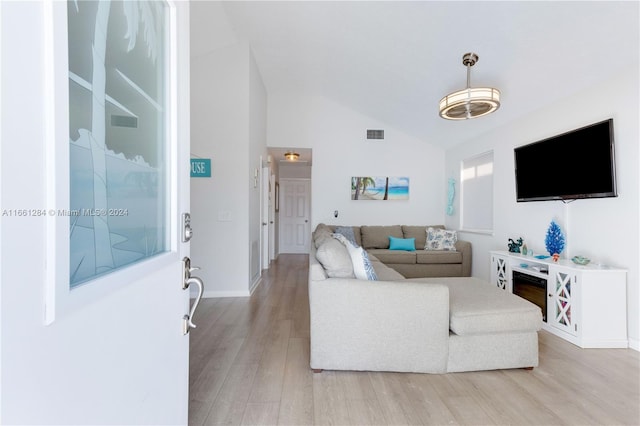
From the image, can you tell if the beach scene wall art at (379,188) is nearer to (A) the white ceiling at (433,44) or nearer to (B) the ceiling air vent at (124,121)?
(A) the white ceiling at (433,44)

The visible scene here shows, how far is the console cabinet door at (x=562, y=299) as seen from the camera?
2.45 meters

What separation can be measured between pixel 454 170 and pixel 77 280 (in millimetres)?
5662

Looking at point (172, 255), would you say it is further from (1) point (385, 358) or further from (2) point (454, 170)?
(2) point (454, 170)

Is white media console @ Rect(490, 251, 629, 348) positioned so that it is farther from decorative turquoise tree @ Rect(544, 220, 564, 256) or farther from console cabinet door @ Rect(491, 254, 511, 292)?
console cabinet door @ Rect(491, 254, 511, 292)

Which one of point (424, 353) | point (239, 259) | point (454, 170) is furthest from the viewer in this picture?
point (454, 170)

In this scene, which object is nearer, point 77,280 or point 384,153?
point 77,280

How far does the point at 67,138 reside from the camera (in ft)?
1.57

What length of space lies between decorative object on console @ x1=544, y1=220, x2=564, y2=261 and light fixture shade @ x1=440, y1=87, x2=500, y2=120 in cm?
146

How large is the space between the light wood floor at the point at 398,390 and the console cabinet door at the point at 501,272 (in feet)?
2.77

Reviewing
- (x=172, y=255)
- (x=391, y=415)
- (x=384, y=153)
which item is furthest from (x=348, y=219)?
(x=172, y=255)

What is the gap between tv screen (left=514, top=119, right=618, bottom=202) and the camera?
247 centimetres

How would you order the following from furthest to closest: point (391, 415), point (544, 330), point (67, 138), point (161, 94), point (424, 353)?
point (544, 330)
point (424, 353)
point (391, 415)
point (161, 94)
point (67, 138)

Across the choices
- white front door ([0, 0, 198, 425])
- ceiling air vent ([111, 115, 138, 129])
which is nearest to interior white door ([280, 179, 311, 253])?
white front door ([0, 0, 198, 425])

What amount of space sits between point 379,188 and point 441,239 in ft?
4.86
